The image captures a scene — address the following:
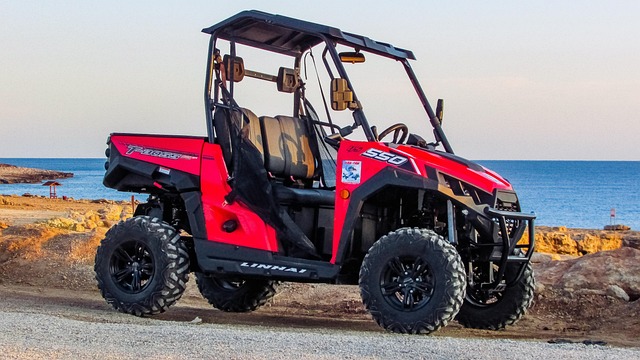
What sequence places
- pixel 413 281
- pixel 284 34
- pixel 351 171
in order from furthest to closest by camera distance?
pixel 284 34, pixel 351 171, pixel 413 281

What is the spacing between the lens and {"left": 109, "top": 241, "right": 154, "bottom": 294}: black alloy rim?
12.1 meters

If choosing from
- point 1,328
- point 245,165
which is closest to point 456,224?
point 245,165

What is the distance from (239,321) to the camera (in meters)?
12.3

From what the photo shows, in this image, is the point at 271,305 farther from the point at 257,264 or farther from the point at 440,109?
the point at 440,109

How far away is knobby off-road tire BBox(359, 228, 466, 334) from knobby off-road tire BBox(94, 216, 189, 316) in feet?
7.58

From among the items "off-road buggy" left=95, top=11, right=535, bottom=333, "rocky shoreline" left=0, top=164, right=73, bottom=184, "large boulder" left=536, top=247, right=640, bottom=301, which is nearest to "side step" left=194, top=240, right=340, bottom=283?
"off-road buggy" left=95, top=11, right=535, bottom=333

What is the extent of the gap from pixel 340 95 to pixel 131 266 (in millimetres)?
3189

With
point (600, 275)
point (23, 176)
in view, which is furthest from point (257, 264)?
point (23, 176)

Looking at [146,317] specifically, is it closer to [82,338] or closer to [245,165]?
[245,165]

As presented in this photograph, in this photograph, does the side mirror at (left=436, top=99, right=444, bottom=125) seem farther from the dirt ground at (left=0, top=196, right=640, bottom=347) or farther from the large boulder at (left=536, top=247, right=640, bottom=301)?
the large boulder at (left=536, top=247, right=640, bottom=301)

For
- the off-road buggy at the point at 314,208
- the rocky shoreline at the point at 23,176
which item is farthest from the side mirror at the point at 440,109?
the rocky shoreline at the point at 23,176

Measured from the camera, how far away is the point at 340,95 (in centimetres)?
1076

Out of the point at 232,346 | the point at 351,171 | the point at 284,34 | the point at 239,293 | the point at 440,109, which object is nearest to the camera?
the point at 232,346

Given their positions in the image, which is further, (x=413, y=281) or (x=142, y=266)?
(x=142, y=266)
